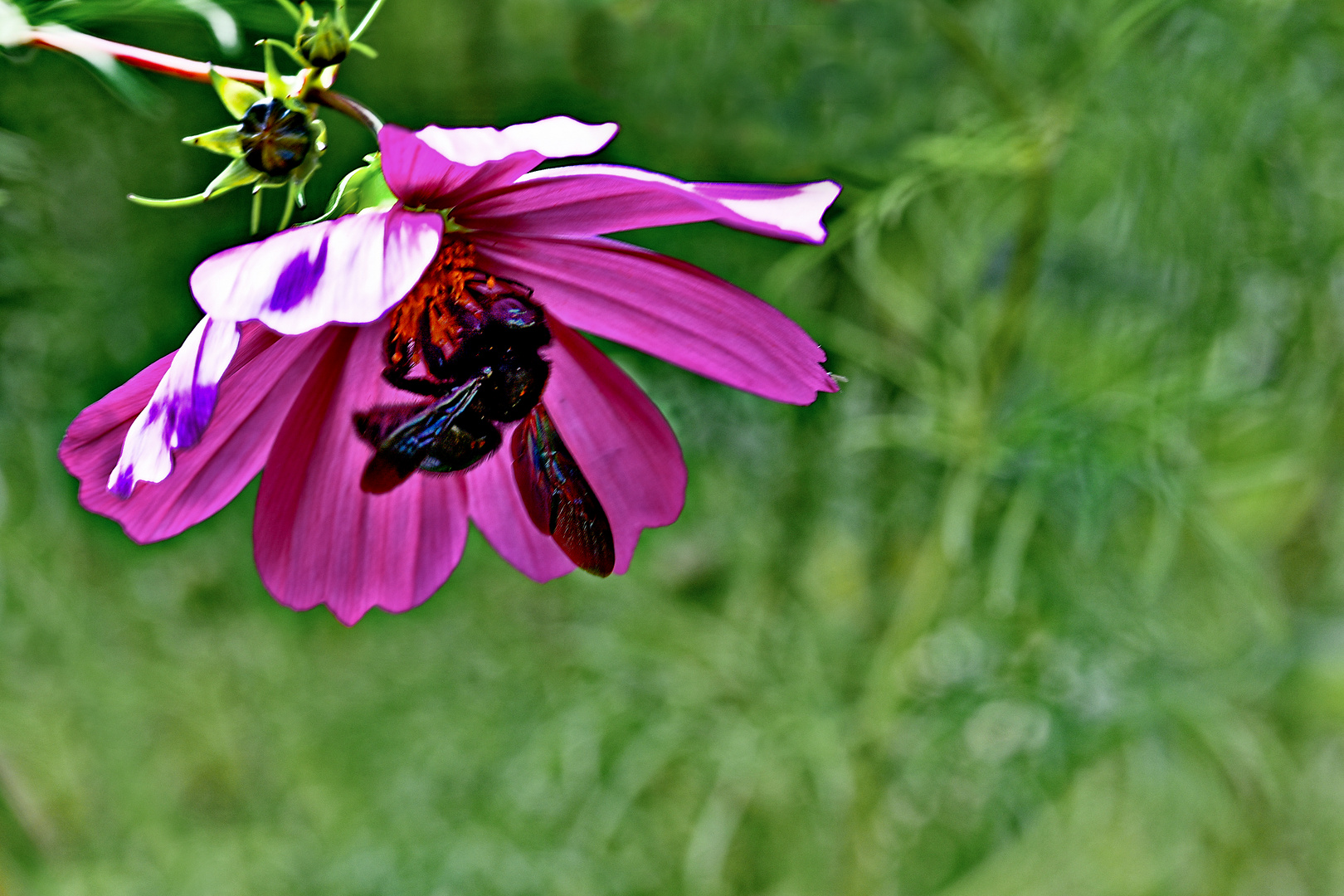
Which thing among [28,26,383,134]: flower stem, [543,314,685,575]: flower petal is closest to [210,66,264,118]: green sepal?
[28,26,383,134]: flower stem

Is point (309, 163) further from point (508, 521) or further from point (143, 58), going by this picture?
point (508, 521)

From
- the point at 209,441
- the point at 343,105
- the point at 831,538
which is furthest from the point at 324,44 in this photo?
the point at 831,538

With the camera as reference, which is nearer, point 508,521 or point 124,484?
point 124,484

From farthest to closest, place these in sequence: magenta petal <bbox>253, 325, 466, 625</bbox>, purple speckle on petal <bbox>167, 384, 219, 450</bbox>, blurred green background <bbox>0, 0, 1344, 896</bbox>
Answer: blurred green background <bbox>0, 0, 1344, 896</bbox>, magenta petal <bbox>253, 325, 466, 625</bbox>, purple speckle on petal <bbox>167, 384, 219, 450</bbox>

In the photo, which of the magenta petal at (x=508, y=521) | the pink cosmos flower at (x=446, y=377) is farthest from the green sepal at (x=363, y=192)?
the magenta petal at (x=508, y=521)

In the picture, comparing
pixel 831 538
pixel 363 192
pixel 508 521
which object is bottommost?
pixel 831 538

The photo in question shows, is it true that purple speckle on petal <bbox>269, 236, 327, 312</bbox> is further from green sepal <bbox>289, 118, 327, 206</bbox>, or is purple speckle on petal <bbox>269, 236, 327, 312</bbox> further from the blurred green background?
the blurred green background
